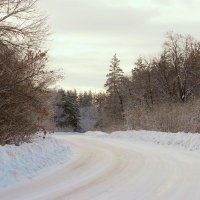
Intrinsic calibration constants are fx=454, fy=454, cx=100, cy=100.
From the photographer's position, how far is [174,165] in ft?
49.6

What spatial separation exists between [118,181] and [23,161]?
3.83 meters

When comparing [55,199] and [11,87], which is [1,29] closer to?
[11,87]

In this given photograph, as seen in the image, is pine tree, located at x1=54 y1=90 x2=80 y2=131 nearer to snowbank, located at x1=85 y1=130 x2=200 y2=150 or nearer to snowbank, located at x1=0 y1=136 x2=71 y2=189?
snowbank, located at x1=85 y1=130 x2=200 y2=150

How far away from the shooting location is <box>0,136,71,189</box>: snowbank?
41.1ft

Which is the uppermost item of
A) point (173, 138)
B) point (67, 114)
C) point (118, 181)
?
point (67, 114)

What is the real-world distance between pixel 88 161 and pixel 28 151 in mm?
2521

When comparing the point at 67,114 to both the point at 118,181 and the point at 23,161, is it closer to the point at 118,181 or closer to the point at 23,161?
the point at 23,161


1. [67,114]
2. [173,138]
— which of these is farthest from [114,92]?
[173,138]

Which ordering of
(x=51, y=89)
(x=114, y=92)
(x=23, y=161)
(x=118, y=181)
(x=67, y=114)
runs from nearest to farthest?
(x=118, y=181) → (x=23, y=161) → (x=51, y=89) → (x=114, y=92) → (x=67, y=114)

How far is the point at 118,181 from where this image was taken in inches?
471

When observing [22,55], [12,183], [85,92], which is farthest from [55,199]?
[85,92]

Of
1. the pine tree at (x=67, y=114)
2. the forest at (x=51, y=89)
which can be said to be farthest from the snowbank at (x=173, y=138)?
the pine tree at (x=67, y=114)

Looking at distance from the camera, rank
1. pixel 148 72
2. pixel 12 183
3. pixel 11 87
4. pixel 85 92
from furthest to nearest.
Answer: pixel 85 92 → pixel 148 72 → pixel 11 87 → pixel 12 183

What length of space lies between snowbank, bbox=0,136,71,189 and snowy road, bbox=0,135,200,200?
0.48 m
